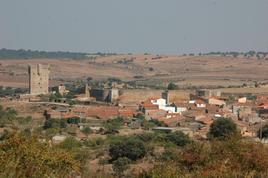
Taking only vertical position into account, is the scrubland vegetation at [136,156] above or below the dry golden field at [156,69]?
above

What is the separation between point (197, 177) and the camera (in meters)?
16.2

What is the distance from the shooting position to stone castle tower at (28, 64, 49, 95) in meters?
60.0

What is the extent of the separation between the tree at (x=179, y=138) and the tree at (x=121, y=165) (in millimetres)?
5491

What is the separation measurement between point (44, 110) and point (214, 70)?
81.5m

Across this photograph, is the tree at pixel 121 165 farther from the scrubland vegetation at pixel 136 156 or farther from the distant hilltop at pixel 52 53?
the distant hilltop at pixel 52 53

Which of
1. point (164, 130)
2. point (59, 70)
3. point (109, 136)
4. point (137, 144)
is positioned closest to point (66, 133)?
point (109, 136)

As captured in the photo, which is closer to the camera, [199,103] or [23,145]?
[23,145]

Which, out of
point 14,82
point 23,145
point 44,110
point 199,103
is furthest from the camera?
point 14,82

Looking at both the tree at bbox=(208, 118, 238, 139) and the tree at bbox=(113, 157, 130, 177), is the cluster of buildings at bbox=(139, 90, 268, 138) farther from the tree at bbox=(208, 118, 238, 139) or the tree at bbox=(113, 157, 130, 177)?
the tree at bbox=(113, 157, 130, 177)

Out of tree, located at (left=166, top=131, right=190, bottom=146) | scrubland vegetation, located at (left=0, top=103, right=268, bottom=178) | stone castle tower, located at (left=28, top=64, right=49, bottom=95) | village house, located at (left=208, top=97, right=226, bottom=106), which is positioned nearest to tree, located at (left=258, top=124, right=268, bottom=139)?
scrubland vegetation, located at (left=0, top=103, right=268, bottom=178)

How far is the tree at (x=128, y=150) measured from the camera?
97.0 feet

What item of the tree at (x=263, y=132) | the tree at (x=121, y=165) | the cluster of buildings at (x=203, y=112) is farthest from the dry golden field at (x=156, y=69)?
the tree at (x=121, y=165)

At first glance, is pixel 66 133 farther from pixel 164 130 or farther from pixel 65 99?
pixel 65 99

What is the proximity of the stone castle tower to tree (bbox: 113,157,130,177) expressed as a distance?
3238 centimetres
